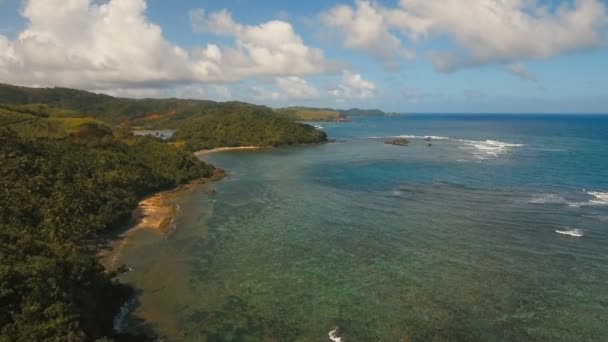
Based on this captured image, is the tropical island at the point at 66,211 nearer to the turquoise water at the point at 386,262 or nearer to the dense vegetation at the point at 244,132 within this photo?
the turquoise water at the point at 386,262

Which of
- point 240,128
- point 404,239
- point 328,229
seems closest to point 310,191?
point 328,229

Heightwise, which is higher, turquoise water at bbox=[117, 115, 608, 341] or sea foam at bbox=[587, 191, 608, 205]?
sea foam at bbox=[587, 191, 608, 205]

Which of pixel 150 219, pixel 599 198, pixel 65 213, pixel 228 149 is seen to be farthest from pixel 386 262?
pixel 228 149

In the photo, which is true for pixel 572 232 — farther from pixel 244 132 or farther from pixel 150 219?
pixel 244 132

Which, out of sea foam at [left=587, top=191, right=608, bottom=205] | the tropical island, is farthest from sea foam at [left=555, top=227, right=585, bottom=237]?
the tropical island

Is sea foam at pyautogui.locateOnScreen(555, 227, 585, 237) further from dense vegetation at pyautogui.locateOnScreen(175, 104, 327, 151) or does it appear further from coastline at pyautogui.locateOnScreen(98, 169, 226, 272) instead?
dense vegetation at pyautogui.locateOnScreen(175, 104, 327, 151)

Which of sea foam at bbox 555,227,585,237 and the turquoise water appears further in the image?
sea foam at bbox 555,227,585,237

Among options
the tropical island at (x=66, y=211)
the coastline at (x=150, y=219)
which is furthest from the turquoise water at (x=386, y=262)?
the tropical island at (x=66, y=211)

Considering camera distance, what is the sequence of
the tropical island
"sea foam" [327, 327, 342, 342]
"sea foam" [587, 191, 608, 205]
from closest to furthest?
the tropical island
"sea foam" [327, 327, 342, 342]
"sea foam" [587, 191, 608, 205]
